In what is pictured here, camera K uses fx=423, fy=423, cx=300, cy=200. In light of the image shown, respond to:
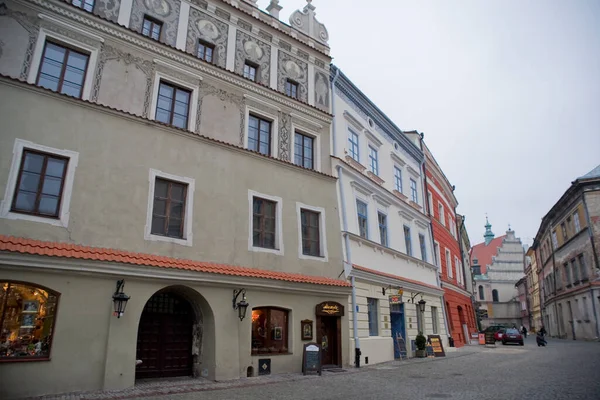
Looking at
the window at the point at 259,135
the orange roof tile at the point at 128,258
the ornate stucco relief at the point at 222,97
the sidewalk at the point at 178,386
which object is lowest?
the sidewalk at the point at 178,386

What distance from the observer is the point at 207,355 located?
12.2 m

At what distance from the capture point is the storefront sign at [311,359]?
44.2 feet

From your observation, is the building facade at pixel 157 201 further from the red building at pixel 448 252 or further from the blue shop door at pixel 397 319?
the red building at pixel 448 252

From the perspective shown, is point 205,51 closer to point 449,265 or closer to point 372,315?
point 372,315

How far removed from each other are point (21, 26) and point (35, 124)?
9.17 feet

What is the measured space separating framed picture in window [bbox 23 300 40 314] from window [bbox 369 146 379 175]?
15.5 m

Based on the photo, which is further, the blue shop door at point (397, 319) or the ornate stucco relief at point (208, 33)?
the blue shop door at point (397, 319)

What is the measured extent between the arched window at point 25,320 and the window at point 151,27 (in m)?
8.44

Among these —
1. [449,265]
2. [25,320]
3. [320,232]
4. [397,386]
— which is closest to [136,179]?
[25,320]

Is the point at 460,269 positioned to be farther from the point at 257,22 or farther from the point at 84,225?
the point at 84,225

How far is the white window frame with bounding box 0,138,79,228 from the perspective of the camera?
32.5 ft

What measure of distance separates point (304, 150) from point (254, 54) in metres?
4.16

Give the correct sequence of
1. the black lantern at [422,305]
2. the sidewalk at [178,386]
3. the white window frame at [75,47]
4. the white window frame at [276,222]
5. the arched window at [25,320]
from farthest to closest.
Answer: the black lantern at [422,305] → the white window frame at [276,222] → the white window frame at [75,47] → the sidewalk at [178,386] → the arched window at [25,320]

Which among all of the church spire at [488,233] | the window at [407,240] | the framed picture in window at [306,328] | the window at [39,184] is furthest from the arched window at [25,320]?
the church spire at [488,233]
